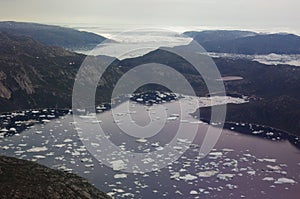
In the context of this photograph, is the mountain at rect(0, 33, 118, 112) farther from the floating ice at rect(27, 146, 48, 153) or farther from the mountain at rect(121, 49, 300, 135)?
the floating ice at rect(27, 146, 48, 153)

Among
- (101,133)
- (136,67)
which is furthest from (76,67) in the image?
(101,133)

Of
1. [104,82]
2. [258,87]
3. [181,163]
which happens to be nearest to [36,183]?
[181,163]

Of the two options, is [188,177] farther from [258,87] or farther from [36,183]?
[258,87]

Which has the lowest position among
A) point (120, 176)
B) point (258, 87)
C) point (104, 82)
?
Answer: point (120, 176)

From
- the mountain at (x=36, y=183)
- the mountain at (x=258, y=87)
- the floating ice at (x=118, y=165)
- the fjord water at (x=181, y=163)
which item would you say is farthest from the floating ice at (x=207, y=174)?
the mountain at (x=258, y=87)

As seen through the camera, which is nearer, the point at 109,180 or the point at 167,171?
the point at 109,180

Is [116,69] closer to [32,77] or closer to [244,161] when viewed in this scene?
[32,77]

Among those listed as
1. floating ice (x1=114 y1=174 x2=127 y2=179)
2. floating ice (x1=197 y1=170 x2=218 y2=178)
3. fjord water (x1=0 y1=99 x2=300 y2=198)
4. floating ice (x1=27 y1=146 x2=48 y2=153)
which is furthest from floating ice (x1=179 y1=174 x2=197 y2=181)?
floating ice (x1=27 y1=146 x2=48 y2=153)
